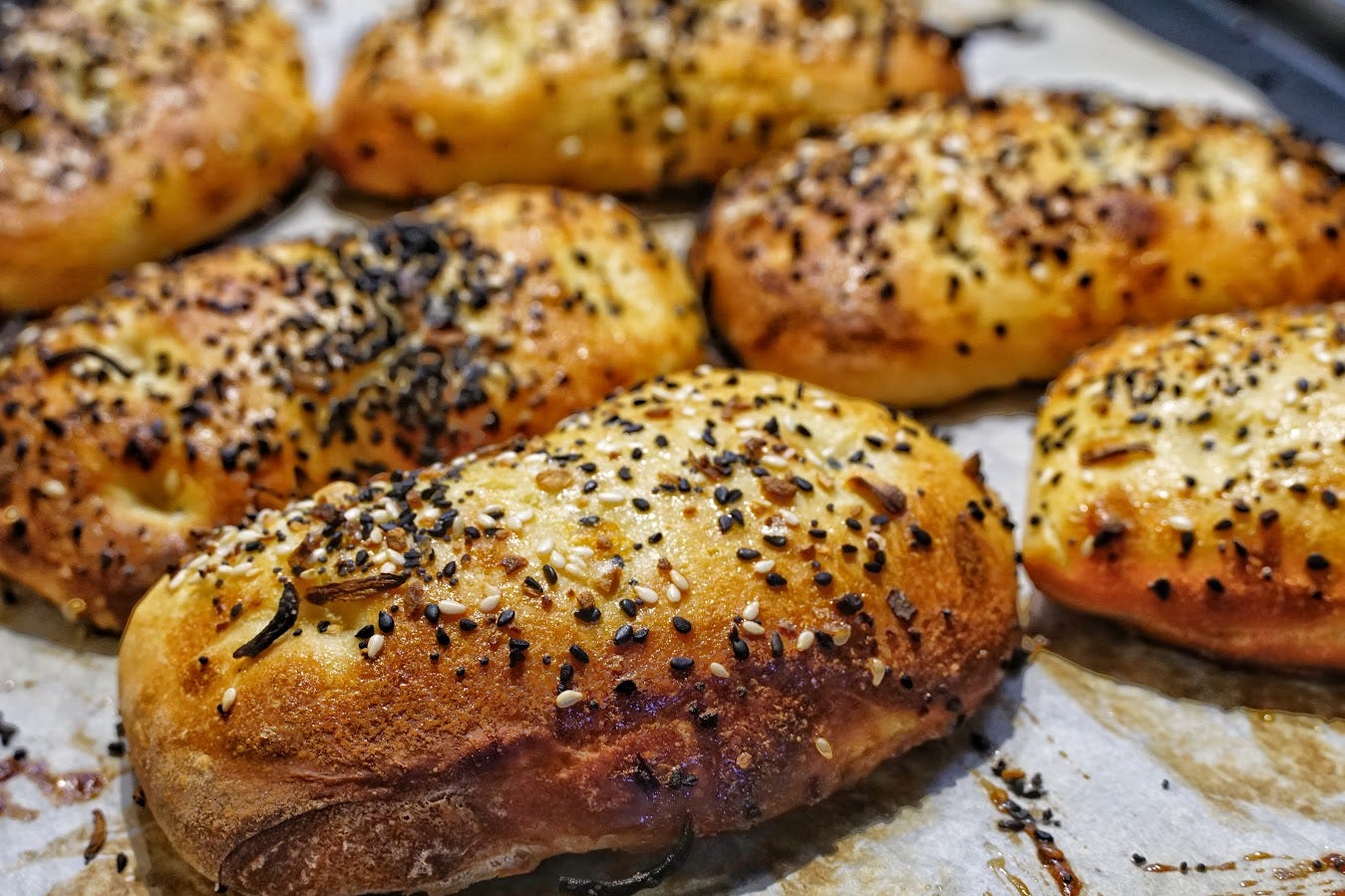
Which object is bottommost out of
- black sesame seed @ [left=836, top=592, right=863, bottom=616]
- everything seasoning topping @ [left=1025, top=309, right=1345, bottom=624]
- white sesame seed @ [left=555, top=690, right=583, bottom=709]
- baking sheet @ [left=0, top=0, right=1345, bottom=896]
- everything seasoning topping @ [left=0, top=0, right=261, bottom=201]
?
baking sheet @ [left=0, top=0, right=1345, bottom=896]

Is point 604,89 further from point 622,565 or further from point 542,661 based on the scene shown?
point 542,661

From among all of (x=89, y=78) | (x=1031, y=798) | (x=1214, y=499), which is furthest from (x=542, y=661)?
(x=89, y=78)

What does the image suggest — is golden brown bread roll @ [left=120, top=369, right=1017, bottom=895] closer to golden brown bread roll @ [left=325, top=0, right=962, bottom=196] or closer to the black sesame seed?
the black sesame seed

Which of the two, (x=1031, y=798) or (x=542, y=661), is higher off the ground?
(x=542, y=661)

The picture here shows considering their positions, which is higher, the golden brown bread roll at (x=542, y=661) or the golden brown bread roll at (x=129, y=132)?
the golden brown bread roll at (x=129, y=132)

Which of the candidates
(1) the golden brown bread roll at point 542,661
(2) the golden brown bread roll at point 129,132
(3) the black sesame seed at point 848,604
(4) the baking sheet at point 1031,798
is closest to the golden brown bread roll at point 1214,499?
(4) the baking sheet at point 1031,798

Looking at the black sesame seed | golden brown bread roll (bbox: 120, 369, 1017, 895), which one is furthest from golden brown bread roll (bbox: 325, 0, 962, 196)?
the black sesame seed

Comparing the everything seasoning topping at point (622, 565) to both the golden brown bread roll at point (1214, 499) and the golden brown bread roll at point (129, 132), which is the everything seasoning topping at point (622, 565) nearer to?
the golden brown bread roll at point (1214, 499)

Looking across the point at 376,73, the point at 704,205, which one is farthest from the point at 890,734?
the point at 376,73
